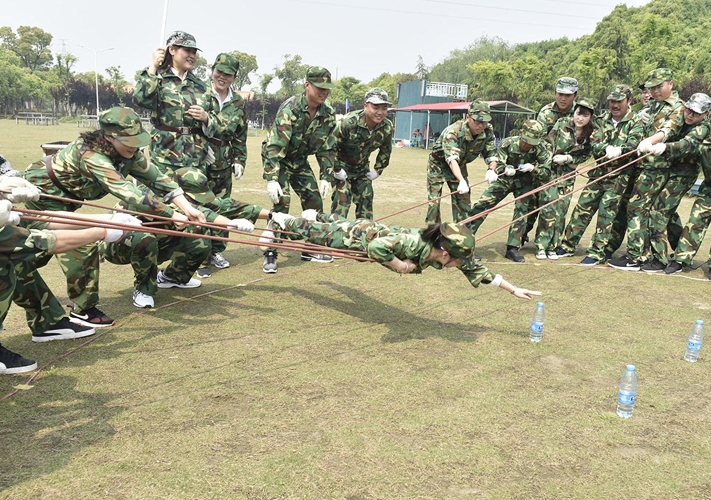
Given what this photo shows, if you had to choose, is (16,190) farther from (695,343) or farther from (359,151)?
(695,343)

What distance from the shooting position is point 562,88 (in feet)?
26.5

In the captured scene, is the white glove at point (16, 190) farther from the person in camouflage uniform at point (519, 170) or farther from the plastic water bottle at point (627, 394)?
the person in camouflage uniform at point (519, 170)

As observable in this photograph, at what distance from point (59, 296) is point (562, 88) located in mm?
6925

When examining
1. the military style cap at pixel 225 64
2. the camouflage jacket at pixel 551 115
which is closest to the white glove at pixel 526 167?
the camouflage jacket at pixel 551 115

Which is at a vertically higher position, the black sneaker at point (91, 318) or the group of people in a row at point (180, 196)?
the group of people in a row at point (180, 196)

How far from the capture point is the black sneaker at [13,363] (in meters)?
4.14

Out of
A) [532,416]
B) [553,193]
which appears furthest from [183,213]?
[553,193]

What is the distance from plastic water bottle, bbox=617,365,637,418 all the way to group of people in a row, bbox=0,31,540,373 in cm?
123

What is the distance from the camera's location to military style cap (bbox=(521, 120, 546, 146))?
8.08 metres

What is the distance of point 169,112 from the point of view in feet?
21.3


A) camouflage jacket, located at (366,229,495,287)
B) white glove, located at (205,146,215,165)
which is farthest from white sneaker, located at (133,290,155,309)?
camouflage jacket, located at (366,229,495,287)

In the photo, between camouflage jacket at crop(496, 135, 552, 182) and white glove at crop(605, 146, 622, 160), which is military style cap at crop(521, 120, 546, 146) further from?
white glove at crop(605, 146, 622, 160)

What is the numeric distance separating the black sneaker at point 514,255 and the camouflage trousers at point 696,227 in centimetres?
209

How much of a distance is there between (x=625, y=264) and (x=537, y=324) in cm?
379
